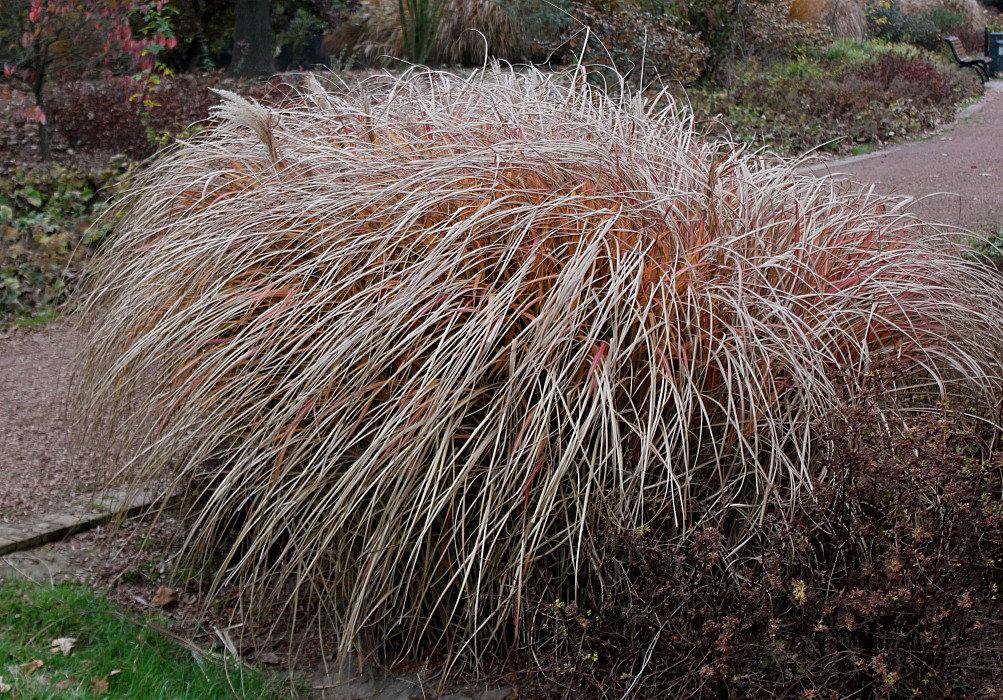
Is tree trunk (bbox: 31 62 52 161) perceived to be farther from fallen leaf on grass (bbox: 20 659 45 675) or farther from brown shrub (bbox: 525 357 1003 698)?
brown shrub (bbox: 525 357 1003 698)

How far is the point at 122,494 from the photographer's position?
355 centimetres

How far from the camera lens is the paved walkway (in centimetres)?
710

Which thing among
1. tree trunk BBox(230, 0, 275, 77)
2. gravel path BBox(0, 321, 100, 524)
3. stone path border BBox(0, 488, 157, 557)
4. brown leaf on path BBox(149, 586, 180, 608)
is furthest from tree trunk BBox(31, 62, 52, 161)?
brown leaf on path BBox(149, 586, 180, 608)

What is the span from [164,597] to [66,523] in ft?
1.92

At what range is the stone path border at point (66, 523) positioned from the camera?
320 centimetres

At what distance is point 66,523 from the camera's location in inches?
132

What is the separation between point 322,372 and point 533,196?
3.18 ft

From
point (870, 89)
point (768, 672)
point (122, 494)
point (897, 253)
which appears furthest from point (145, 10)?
point (870, 89)

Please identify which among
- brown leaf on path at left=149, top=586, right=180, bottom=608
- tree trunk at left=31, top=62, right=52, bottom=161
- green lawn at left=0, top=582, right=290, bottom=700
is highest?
tree trunk at left=31, top=62, right=52, bottom=161

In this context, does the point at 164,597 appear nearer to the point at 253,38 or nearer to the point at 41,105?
the point at 41,105

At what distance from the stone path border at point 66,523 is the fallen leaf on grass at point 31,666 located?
25.0 inches

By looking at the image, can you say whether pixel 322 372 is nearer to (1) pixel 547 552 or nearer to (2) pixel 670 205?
(1) pixel 547 552

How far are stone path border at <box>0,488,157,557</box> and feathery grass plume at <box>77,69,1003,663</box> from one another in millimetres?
229

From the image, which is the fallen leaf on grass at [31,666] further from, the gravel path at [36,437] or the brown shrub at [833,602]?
the brown shrub at [833,602]
